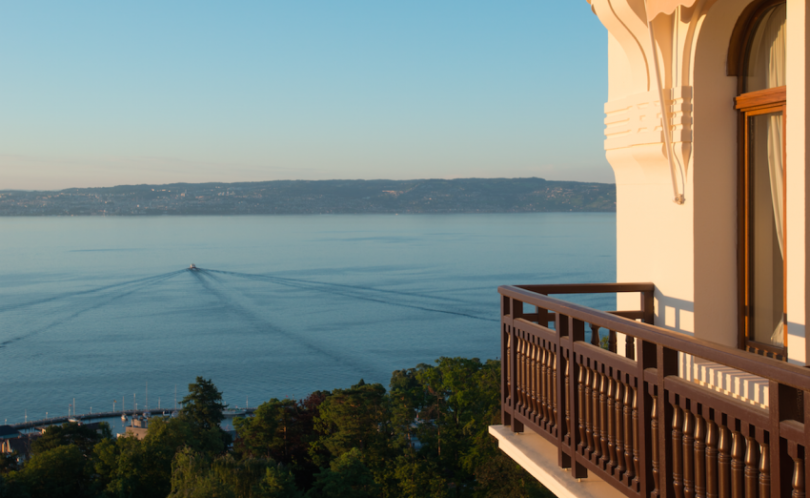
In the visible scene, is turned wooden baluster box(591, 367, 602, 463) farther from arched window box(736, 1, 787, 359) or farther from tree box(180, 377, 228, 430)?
tree box(180, 377, 228, 430)

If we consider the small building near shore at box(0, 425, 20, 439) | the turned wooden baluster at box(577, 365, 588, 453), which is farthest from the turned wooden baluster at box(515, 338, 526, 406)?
the small building near shore at box(0, 425, 20, 439)

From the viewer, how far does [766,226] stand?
165 inches

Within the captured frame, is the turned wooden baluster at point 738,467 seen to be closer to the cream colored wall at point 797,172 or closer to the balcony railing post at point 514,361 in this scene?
the cream colored wall at point 797,172

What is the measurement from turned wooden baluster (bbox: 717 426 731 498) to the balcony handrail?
269 millimetres

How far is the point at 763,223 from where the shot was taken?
4219mm

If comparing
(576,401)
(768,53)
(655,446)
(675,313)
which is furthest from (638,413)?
(768,53)

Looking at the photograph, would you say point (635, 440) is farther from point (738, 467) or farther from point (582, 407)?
point (738, 467)

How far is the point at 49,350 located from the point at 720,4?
7334 cm

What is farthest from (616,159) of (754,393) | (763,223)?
(754,393)

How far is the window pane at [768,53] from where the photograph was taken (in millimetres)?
3951

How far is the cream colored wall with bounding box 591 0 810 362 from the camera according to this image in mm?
4297

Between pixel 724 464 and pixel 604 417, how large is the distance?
0.88 metres

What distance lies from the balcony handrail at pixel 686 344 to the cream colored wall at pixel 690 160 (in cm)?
117

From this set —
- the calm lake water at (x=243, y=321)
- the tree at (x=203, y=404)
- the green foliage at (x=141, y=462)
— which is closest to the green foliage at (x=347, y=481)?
the green foliage at (x=141, y=462)
